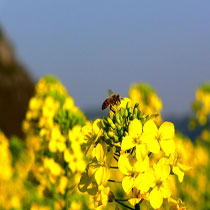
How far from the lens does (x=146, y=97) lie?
359 inches

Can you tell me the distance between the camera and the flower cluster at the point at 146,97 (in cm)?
869

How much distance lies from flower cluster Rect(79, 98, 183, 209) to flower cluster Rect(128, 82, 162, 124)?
5858mm

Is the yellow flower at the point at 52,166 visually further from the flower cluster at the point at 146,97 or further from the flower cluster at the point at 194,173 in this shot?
the flower cluster at the point at 146,97

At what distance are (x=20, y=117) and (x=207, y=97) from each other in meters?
16.8

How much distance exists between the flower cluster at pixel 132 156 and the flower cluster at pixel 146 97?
5.86 metres

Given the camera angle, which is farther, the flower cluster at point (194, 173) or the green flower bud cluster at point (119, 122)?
the flower cluster at point (194, 173)

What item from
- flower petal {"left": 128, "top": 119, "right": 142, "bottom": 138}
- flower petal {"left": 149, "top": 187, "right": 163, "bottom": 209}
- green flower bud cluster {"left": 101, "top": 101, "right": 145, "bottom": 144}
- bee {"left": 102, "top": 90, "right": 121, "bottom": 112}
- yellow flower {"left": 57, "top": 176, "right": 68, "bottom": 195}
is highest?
bee {"left": 102, "top": 90, "right": 121, "bottom": 112}

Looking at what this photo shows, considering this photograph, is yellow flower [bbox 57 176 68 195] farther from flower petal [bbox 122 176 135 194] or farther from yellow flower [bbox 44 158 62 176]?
flower petal [bbox 122 176 135 194]

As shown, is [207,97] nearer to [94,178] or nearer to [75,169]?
[75,169]

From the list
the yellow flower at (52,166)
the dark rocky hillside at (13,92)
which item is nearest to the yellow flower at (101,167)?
the yellow flower at (52,166)

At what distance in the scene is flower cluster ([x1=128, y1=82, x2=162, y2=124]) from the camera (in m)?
8.69

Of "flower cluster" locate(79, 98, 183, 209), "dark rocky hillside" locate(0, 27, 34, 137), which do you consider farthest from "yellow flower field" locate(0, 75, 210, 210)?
"dark rocky hillside" locate(0, 27, 34, 137)

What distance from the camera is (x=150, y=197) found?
2.38 m

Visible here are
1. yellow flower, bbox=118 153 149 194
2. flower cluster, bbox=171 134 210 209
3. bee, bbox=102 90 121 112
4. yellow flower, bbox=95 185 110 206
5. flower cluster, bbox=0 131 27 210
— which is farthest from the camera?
flower cluster, bbox=0 131 27 210
